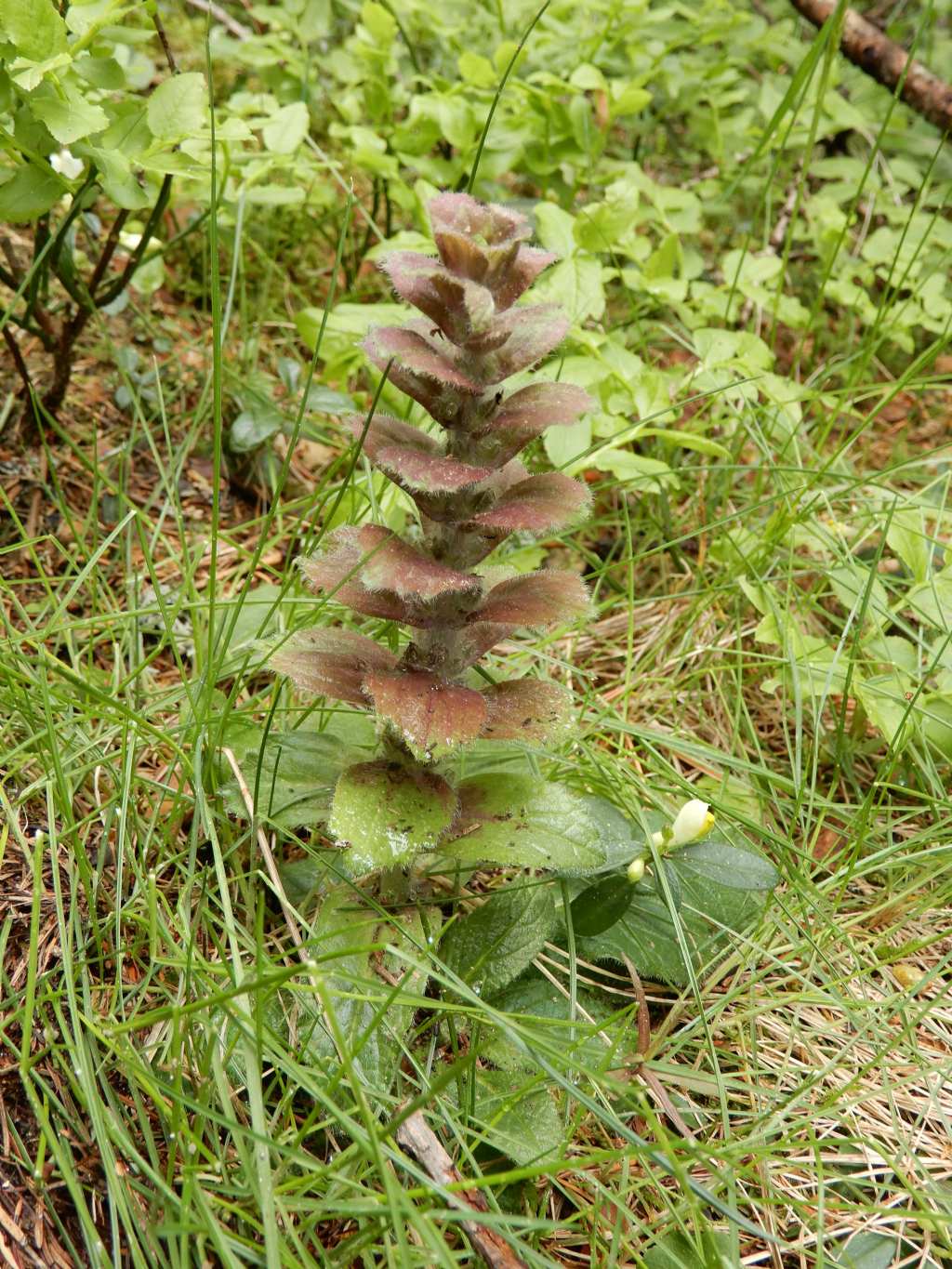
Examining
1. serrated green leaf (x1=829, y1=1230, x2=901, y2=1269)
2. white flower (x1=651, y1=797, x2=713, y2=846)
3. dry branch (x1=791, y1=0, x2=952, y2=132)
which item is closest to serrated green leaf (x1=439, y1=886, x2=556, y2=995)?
white flower (x1=651, y1=797, x2=713, y2=846)

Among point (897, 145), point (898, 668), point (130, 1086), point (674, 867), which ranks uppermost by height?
point (897, 145)

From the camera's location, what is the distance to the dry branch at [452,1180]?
1148 mm

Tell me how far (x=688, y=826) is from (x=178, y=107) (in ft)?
4.72

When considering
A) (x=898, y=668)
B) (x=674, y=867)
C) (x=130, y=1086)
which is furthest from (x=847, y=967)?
(x=130, y=1086)

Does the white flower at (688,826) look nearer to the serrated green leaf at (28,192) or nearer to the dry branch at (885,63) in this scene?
the serrated green leaf at (28,192)

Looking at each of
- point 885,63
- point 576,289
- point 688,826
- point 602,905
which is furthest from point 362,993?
point 885,63

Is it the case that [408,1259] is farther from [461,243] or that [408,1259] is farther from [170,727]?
[461,243]

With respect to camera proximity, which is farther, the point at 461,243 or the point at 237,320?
the point at 237,320

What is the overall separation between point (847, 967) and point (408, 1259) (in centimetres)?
90

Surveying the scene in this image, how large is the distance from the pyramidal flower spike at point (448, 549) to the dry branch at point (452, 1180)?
0.98 ft

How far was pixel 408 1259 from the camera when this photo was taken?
102cm

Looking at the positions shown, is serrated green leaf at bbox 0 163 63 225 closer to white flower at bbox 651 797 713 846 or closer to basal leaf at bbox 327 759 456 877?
basal leaf at bbox 327 759 456 877

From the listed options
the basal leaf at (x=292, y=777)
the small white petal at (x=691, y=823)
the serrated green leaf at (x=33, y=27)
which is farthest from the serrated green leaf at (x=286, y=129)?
the small white petal at (x=691, y=823)

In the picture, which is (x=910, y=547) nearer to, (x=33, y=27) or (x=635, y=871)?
(x=635, y=871)
